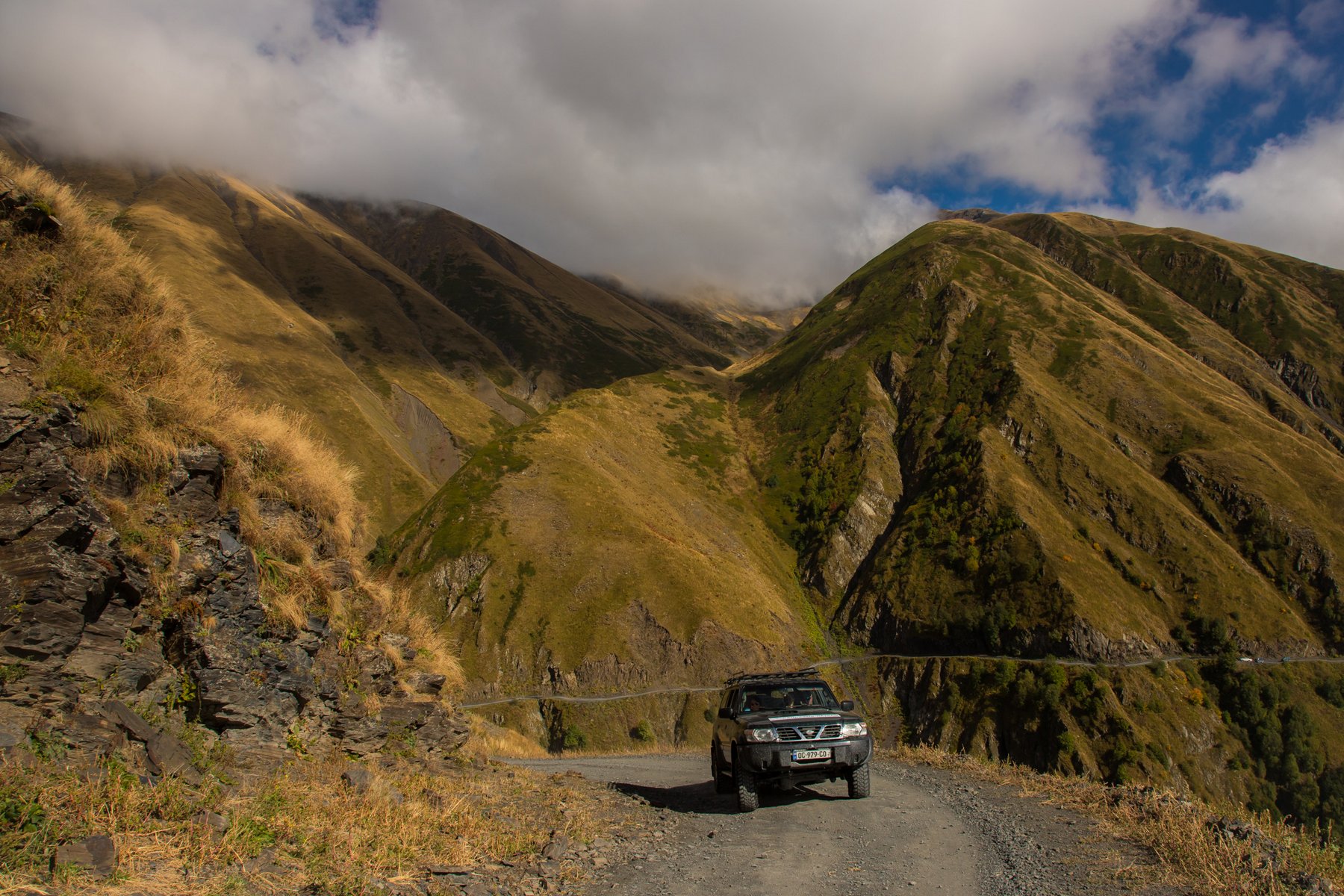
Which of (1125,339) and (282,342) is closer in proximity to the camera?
(1125,339)

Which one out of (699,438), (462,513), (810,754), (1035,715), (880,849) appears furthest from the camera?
(699,438)

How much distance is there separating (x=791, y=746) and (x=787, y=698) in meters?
2.00

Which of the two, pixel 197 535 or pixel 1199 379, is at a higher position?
pixel 1199 379

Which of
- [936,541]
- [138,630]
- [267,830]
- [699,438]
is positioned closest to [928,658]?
[936,541]

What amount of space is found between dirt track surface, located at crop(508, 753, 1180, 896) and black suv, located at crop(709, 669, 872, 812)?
0.51 m

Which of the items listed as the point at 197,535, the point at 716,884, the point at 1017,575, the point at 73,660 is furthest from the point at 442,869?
the point at 1017,575

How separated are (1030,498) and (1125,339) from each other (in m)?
63.2

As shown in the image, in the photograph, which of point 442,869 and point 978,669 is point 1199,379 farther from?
point 442,869

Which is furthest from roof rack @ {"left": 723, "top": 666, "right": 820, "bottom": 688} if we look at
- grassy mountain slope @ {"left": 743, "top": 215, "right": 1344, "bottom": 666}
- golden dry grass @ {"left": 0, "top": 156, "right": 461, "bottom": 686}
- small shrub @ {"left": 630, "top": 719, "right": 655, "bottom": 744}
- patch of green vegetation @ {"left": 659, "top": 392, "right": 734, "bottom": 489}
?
patch of green vegetation @ {"left": 659, "top": 392, "right": 734, "bottom": 489}

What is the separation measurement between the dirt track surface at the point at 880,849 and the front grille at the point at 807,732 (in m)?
1.29

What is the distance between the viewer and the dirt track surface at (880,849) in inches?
334

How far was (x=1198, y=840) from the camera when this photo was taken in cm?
878

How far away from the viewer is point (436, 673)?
16.7 meters

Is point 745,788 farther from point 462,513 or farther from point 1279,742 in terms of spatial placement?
point 1279,742
